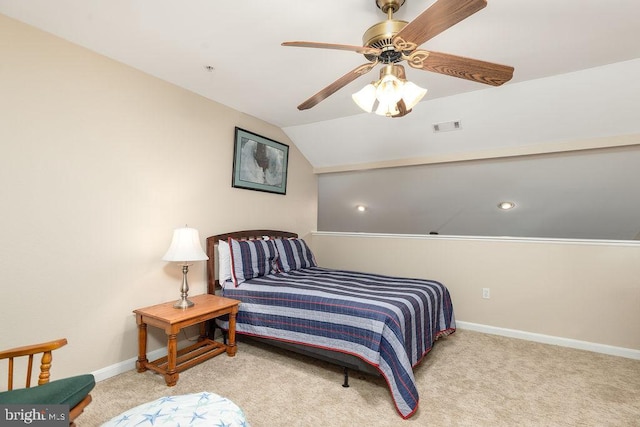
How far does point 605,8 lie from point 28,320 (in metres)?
4.00

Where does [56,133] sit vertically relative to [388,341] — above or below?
above

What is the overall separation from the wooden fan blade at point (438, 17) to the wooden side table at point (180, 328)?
232cm

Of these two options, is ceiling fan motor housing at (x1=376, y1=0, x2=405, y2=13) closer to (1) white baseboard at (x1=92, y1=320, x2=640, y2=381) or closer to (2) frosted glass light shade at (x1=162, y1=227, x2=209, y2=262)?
(2) frosted glass light shade at (x1=162, y1=227, x2=209, y2=262)

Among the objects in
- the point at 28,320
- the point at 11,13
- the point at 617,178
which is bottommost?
the point at 28,320

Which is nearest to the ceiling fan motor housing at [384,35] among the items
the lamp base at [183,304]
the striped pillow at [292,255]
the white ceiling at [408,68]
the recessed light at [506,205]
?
the white ceiling at [408,68]

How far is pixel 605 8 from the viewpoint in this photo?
1.82 m

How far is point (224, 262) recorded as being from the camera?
309 centimetres

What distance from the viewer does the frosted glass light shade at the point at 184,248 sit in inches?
100

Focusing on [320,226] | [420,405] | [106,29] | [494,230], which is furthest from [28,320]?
[494,230]

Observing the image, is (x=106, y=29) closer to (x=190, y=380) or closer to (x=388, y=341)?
(x=190, y=380)

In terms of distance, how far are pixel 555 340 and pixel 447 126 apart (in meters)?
2.46

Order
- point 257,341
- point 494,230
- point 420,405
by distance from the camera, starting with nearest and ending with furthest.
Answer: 1. point 420,405
2. point 257,341
3. point 494,230

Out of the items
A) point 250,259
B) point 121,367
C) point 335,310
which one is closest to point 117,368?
point 121,367

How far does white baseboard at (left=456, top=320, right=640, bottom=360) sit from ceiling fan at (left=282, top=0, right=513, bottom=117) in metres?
2.79
